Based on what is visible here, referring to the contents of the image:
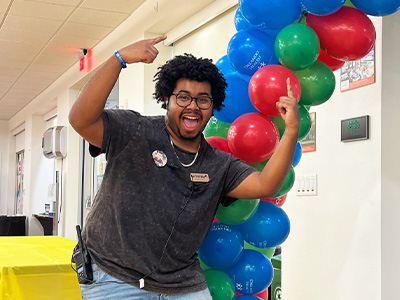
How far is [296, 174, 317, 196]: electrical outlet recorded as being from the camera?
3.17 meters

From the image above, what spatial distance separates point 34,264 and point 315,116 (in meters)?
1.75

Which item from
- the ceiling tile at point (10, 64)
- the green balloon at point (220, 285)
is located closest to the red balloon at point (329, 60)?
the green balloon at point (220, 285)

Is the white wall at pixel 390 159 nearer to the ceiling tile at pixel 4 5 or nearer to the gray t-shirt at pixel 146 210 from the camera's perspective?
the gray t-shirt at pixel 146 210

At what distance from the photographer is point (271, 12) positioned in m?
1.97

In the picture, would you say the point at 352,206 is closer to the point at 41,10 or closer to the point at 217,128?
the point at 217,128

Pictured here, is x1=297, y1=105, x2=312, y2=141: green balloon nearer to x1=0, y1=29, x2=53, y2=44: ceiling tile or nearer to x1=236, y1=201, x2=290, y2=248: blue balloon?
x1=236, y1=201, x2=290, y2=248: blue balloon

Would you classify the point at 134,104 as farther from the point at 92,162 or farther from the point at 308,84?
the point at 308,84

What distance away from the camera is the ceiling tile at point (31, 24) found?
5.40 metres

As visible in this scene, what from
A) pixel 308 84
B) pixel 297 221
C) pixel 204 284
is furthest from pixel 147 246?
pixel 297 221

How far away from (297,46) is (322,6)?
0.16m

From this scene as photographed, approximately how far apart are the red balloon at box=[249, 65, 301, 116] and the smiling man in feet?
0.28

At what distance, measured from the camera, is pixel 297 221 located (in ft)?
10.8

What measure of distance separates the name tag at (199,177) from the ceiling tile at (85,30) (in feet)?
13.6

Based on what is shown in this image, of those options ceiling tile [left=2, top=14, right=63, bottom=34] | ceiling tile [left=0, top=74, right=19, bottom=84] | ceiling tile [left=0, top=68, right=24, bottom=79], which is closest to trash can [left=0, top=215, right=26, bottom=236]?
ceiling tile [left=0, top=74, right=19, bottom=84]
